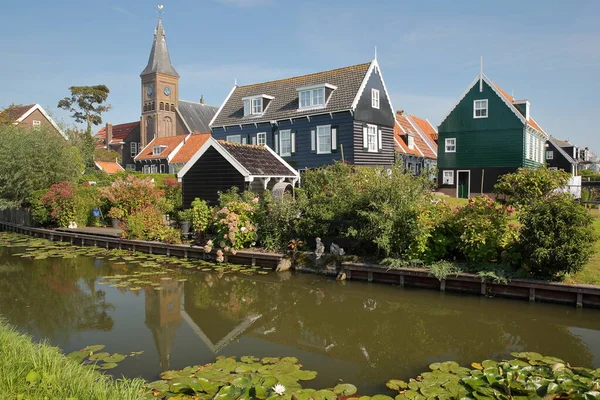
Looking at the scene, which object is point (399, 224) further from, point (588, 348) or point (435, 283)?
point (588, 348)

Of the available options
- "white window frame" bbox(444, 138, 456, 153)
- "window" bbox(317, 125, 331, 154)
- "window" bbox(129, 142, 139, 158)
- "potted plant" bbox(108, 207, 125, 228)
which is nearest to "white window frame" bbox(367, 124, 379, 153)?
"window" bbox(317, 125, 331, 154)

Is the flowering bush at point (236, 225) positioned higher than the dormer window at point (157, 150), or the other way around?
the dormer window at point (157, 150)

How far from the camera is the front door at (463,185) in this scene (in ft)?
97.8

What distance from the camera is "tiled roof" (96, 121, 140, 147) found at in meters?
59.5

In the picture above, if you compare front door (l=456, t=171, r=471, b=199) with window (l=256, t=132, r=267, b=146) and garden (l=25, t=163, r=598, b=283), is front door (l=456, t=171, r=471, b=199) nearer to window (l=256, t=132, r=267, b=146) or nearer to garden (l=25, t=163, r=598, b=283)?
window (l=256, t=132, r=267, b=146)

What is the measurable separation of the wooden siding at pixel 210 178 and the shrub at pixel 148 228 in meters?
1.88

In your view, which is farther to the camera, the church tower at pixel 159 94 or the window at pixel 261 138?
the church tower at pixel 159 94

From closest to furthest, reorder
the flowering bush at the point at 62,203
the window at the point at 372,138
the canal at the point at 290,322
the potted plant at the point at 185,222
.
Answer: the canal at the point at 290,322
the potted plant at the point at 185,222
the flowering bush at the point at 62,203
the window at the point at 372,138

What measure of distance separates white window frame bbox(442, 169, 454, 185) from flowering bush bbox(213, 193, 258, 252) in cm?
1955

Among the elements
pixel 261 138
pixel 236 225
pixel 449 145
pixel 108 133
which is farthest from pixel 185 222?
pixel 108 133

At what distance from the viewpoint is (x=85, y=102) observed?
5831cm

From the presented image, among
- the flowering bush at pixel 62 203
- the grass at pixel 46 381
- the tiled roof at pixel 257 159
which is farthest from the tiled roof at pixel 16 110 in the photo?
the grass at pixel 46 381

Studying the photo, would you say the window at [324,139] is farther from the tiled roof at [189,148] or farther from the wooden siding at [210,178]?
the tiled roof at [189,148]

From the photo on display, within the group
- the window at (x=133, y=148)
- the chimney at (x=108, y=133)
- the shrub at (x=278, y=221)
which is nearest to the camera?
the shrub at (x=278, y=221)
